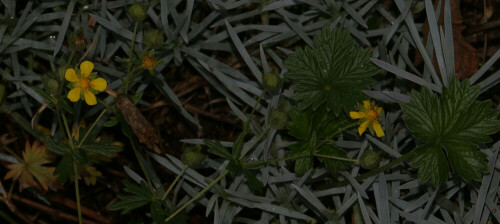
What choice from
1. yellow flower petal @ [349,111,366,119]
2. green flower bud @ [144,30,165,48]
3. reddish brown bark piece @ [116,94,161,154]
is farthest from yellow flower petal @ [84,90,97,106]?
yellow flower petal @ [349,111,366,119]

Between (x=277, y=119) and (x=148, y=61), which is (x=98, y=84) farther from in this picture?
(x=277, y=119)

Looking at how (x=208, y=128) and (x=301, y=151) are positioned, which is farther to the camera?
(x=208, y=128)

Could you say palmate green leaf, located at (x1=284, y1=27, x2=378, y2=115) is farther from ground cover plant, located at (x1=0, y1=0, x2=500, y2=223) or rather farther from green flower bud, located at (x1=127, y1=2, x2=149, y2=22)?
green flower bud, located at (x1=127, y1=2, x2=149, y2=22)

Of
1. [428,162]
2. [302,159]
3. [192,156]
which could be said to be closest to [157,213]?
[192,156]

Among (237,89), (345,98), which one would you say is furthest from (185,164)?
(345,98)

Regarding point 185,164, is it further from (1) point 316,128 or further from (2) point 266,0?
(2) point 266,0

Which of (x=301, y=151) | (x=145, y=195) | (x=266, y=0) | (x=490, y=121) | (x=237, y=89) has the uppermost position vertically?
(x=266, y=0)
